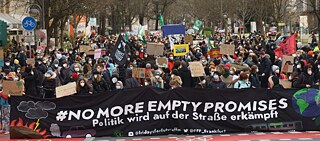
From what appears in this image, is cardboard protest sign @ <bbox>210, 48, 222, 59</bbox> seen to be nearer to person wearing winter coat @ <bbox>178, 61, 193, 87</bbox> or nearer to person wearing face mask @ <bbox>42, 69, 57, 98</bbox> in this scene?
person wearing winter coat @ <bbox>178, 61, 193, 87</bbox>

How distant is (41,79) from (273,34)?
89.0 feet

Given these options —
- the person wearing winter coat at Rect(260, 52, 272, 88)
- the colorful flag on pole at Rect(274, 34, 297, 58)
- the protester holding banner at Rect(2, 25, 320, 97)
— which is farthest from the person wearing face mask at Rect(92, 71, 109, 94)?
the colorful flag on pole at Rect(274, 34, 297, 58)

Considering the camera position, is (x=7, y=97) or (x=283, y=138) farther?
(x=7, y=97)

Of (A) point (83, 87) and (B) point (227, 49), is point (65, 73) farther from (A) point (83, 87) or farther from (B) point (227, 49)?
(B) point (227, 49)

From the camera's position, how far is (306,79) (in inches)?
684

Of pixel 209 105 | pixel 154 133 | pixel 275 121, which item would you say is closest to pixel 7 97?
pixel 154 133

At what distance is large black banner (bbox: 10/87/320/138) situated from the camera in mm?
15562

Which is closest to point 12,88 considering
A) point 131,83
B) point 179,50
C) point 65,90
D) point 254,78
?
point 65,90

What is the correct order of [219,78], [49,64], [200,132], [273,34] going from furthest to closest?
[273,34] → [49,64] → [219,78] → [200,132]

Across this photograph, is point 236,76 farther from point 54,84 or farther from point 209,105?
point 54,84

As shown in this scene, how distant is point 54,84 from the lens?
18.9 meters

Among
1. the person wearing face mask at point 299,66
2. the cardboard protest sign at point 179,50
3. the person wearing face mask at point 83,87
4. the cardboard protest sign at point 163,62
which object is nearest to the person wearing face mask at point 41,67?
the cardboard protest sign at point 163,62

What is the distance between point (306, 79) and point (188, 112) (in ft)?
12.0

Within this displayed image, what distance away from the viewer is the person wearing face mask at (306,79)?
16.9 meters
